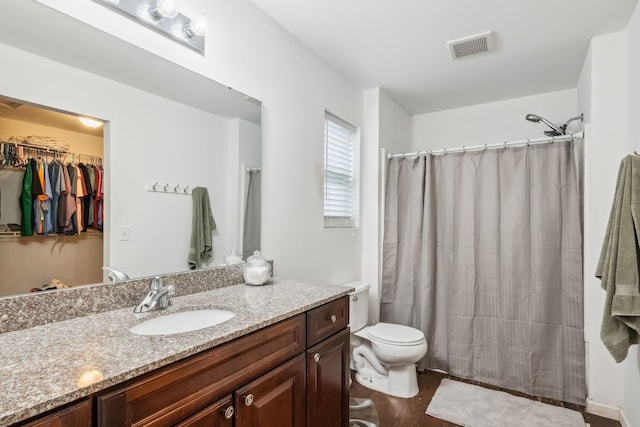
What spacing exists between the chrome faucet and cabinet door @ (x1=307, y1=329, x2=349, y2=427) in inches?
23.6

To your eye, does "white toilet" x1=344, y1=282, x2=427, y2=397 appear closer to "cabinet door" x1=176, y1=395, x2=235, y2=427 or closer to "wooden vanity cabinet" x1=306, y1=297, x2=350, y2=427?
"wooden vanity cabinet" x1=306, y1=297, x2=350, y2=427

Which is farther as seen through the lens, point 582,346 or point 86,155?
point 582,346

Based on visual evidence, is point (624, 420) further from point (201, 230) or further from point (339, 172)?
point (201, 230)

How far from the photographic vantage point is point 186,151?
1601mm

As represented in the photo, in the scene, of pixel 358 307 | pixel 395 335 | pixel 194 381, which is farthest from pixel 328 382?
pixel 358 307

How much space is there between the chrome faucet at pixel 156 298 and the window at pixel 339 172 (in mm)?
1405

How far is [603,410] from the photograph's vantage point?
83.4 inches

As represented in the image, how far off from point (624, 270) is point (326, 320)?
137 cm

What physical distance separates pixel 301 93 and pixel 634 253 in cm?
198

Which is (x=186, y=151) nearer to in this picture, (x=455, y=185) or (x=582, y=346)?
(x=455, y=185)

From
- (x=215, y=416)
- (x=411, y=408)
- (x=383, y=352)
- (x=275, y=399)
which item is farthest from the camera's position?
(x=383, y=352)

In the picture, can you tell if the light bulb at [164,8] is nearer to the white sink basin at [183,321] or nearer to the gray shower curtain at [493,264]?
the white sink basin at [183,321]

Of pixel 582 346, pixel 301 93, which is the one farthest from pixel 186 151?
pixel 582 346

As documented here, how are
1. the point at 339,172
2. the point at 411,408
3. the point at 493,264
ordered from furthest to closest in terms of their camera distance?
1. the point at 339,172
2. the point at 493,264
3. the point at 411,408
